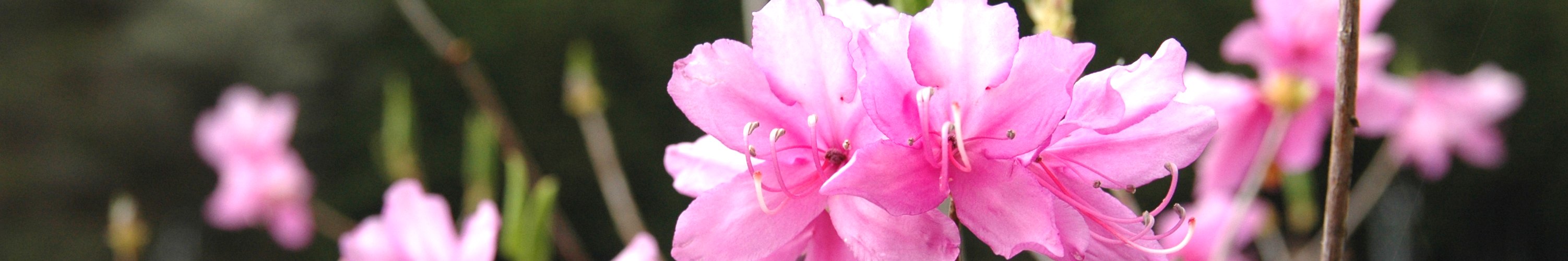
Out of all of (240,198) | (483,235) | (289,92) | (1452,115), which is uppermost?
(483,235)

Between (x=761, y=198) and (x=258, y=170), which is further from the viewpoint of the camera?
(x=258, y=170)

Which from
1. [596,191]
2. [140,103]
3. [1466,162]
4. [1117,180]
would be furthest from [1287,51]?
[140,103]

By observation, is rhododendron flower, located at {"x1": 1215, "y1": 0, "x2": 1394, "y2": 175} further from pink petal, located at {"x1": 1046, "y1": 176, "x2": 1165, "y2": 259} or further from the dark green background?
the dark green background

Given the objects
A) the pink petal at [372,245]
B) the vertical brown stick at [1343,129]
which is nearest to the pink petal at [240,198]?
the pink petal at [372,245]

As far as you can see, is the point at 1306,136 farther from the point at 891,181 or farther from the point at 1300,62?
the point at 891,181

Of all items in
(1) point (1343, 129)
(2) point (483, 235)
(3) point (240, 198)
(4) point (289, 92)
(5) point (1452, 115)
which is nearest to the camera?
(1) point (1343, 129)

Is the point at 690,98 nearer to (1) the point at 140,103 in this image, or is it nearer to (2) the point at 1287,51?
(2) the point at 1287,51

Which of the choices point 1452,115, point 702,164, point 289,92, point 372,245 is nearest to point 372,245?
point 372,245
